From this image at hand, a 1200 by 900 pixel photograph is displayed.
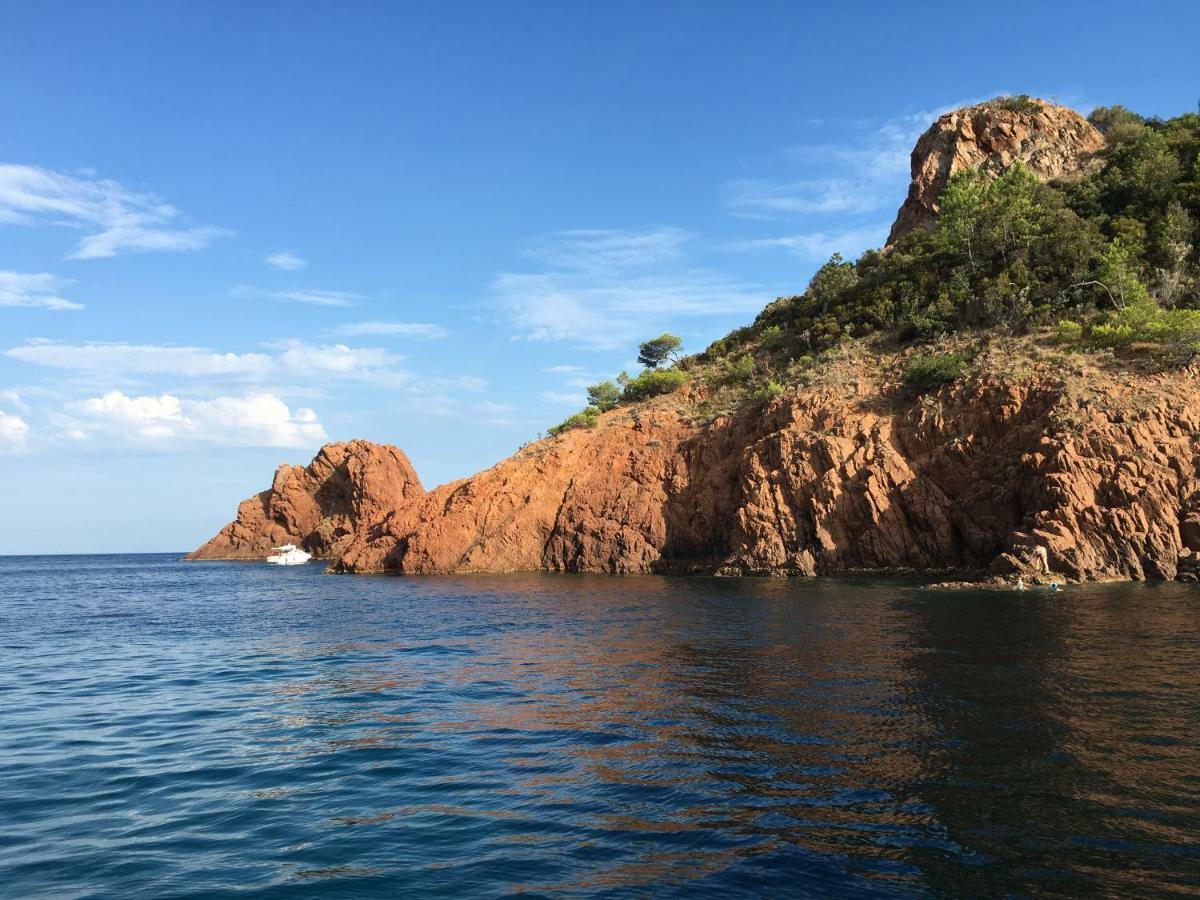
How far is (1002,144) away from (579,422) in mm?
49085

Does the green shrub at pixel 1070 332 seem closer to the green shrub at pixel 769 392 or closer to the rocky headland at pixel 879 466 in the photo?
the rocky headland at pixel 879 466

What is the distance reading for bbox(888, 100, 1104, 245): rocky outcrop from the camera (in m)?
71.1

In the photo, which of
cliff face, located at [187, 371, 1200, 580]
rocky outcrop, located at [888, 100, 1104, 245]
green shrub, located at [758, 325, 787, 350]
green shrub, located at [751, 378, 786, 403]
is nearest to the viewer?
cliff face, located at [187, 371, 1200, 580]

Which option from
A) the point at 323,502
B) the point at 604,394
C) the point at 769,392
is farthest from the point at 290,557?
the point at 769,392

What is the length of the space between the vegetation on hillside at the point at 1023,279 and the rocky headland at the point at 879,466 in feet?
1.99

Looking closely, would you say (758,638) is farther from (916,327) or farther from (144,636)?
(916,327)

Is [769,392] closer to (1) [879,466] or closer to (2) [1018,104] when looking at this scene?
(1) [879,466]

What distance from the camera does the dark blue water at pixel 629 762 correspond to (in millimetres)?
8016

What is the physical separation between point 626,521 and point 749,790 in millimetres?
42604

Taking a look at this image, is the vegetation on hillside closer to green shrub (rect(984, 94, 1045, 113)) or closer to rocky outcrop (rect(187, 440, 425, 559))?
green shrub (rect(984, 94, 1045, 113))

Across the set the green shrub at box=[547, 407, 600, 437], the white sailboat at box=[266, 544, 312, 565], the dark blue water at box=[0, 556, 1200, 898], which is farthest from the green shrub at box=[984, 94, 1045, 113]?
the white sailboat at box=[266, 544, 312, 565]

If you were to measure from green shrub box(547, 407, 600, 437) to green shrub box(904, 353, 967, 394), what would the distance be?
2571cm

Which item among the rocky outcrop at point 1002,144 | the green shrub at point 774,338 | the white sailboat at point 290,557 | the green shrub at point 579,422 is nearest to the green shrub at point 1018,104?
the rocky outcrop at point 1002,144

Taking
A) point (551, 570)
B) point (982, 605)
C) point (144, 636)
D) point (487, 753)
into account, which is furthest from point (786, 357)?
point (487, 753)
